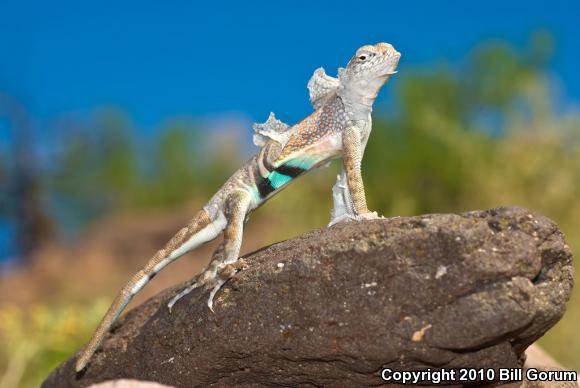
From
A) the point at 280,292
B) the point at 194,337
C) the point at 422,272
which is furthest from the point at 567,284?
the point at 194,337

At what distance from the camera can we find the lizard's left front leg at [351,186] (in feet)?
15.0

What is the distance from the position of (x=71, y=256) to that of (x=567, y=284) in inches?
658

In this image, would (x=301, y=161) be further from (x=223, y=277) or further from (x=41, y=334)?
(x=41, y=334)

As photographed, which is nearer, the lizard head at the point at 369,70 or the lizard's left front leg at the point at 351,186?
the lizard's left front leg at the point at 351,186

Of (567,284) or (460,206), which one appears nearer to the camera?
(567,284)

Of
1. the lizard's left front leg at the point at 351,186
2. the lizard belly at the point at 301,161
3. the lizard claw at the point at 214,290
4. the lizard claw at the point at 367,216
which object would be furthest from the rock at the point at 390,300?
the lizard belly at the point at 301,161

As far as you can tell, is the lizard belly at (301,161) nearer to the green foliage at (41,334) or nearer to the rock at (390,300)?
the rock at (390,300)

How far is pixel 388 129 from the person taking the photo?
12047 mm

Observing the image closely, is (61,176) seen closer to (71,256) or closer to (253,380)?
(71,256)

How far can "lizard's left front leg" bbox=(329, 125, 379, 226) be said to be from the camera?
456 cm

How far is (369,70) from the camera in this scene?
4773 millimetres

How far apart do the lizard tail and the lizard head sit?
136cm

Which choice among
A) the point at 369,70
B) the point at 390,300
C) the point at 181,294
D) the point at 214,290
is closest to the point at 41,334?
the point at 181,294

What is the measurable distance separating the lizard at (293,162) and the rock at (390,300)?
0.53 meters
